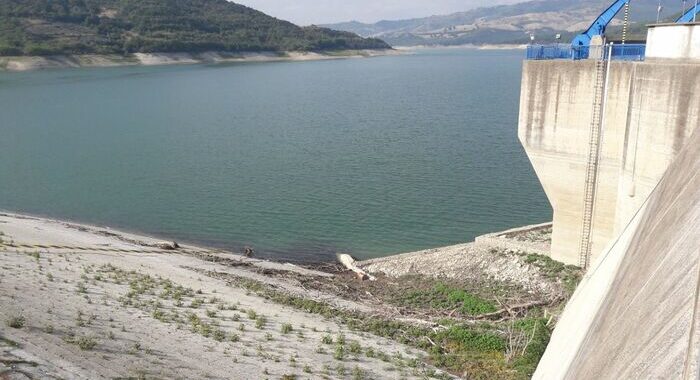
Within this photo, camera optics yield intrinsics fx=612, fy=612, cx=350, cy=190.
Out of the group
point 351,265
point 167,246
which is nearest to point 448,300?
point 351,265

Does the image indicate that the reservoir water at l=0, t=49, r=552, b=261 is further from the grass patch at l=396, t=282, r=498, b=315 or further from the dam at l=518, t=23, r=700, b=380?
the dam at l=518, t=23, r=700, b=380

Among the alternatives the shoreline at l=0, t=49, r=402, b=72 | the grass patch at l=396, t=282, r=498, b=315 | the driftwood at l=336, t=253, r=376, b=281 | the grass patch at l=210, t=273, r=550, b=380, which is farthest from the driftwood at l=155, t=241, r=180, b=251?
the shoreline at l=0, t=49, r=402, b=72

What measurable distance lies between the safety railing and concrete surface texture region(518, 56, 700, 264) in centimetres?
50

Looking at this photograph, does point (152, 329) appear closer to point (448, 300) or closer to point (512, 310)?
point (448, 300)

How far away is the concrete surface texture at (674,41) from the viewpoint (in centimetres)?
1560

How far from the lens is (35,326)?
1245cm

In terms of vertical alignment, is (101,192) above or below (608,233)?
below

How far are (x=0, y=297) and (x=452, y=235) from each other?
65.3 feet

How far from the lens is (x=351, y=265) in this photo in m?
25.8

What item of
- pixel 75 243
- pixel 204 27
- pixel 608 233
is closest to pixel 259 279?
pixel 75 243

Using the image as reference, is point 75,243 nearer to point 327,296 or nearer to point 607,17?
point 327,296

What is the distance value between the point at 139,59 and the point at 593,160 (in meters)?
133

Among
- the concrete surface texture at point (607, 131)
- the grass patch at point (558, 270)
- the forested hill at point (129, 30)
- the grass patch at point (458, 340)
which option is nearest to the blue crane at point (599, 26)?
the concrete surface texture at point (607, 131)

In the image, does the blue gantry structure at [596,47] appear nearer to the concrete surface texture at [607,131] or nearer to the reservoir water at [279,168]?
the concrete surface texture at [607,131]
